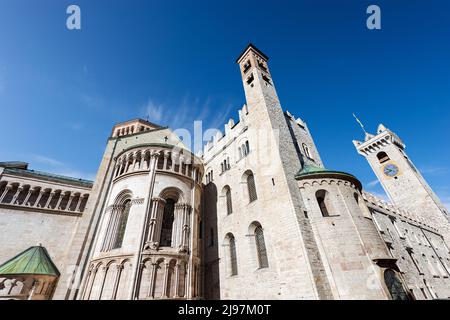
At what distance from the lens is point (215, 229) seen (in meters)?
19.5

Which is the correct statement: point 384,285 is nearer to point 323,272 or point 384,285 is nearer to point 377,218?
point 323,272

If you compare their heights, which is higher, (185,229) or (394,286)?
(185,229)

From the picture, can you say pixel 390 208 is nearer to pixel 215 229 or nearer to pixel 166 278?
pixel 215 229

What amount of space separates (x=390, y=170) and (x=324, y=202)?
36.5 meters

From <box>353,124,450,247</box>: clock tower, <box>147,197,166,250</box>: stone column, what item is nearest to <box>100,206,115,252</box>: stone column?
<box>147,197,166,250</box>: stone column

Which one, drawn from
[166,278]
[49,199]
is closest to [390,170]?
[166,278]

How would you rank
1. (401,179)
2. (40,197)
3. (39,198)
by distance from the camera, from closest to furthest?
1. (39,198)
2. (40,197)
3. (401,179)

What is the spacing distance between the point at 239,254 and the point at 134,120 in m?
24.4

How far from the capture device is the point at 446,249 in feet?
104

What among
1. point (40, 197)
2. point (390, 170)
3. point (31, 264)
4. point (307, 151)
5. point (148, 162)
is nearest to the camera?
point (31, 264)

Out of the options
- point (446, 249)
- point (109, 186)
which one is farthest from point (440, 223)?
point (109, 186)

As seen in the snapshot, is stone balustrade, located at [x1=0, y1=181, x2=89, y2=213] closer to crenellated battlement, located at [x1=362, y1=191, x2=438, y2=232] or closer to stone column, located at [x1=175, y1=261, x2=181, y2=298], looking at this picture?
stone column, located at [x1=175, y1=261, x2=181, y2=298]

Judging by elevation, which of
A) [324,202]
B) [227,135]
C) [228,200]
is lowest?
[324,202]

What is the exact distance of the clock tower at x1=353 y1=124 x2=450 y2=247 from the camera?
33844 mm
